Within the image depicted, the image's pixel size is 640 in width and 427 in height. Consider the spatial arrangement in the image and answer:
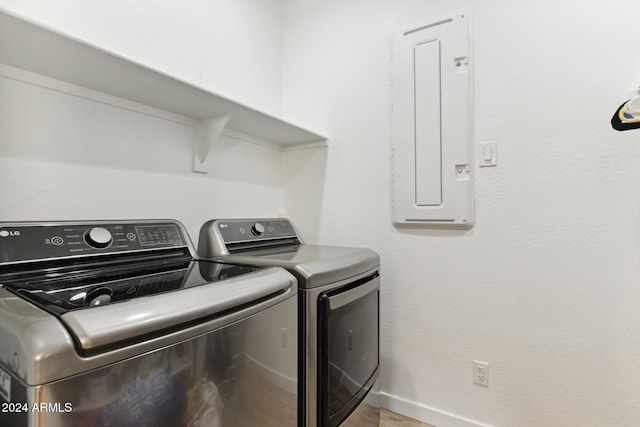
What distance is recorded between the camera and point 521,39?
4.57 feet

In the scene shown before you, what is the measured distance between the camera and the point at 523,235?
138 centimetres

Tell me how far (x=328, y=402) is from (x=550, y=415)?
0.99 metres

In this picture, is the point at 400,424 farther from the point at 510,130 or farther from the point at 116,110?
the point at 116,110

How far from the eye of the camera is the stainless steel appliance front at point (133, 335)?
1.60ft

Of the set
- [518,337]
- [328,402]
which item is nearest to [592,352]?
[518,337]

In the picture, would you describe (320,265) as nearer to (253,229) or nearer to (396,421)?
(253,229)

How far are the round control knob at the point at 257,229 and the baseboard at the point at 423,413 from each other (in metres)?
1.09

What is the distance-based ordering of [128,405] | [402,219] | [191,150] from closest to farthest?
[128,405], [191,150], [402,219]

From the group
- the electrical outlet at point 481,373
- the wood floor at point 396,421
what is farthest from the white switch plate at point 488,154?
the wood floor at point 396,421

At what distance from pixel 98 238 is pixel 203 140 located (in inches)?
27.2

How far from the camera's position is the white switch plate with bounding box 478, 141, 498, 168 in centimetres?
144

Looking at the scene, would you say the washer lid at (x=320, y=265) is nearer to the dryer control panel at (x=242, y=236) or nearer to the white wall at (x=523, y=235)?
the dryer control panel at (x=242, y=236)

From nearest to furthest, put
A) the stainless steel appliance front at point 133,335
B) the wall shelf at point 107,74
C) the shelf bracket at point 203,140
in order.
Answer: the stainless steel appliance front at point 133,335 → the wall shelf at point 107,74 → the shelf bracket at point 203,140

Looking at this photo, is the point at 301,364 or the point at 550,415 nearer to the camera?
the point at 301,364
